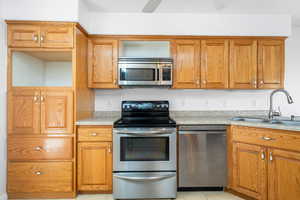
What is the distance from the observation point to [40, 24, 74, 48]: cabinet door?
89.6 inches

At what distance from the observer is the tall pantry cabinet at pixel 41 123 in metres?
2.24

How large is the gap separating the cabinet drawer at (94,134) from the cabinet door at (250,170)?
160 cm

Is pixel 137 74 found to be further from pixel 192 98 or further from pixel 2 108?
pixel 2 108

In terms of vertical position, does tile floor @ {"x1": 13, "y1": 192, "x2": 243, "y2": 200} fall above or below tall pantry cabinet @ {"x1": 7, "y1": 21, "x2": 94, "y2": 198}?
below

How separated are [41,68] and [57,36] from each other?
650 mm

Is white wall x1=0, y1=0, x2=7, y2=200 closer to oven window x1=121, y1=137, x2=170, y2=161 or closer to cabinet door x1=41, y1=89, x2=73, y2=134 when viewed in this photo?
cabinet door x1=41, y1=89, x2=73, y2=134

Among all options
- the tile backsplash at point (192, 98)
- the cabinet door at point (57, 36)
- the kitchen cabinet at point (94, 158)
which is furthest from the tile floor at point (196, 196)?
the cabinet door at point (57, 36)

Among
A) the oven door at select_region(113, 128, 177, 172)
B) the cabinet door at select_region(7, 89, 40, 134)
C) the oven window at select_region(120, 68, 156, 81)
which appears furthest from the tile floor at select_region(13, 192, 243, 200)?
the oven window at select_region(120, 68, 156, 81)

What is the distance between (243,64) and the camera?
278cm

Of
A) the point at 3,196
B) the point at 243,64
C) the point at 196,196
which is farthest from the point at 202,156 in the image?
the point at 3,196

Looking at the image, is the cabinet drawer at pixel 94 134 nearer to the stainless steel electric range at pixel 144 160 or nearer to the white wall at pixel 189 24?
the stainless steel electric range at pixel 144 160

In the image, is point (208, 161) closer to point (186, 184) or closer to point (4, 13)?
point (186, 184)

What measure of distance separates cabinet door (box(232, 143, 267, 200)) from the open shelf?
96.8 inches

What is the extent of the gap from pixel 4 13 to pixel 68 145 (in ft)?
5.68
